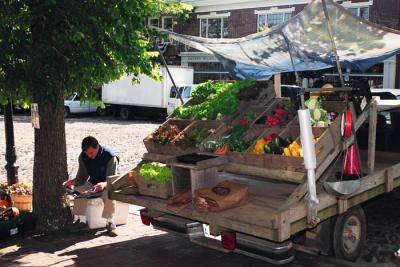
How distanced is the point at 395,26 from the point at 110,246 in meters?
21.9

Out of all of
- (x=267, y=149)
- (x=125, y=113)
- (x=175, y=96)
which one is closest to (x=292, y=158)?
(x=267, y=149)

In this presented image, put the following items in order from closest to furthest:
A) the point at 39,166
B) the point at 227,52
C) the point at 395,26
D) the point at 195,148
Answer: the point at 195,148
the point at 39,166
the point at 227,52
the point at 395,26

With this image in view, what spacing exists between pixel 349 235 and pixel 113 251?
2.87 meters

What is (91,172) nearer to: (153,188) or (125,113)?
(153,188)

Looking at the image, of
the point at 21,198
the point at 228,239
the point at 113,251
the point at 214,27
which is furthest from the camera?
the point at 214,27

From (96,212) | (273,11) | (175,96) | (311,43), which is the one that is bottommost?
(96,212)

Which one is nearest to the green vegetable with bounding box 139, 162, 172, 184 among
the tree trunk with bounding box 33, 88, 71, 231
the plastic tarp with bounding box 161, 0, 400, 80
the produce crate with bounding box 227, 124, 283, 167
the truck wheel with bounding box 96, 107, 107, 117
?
the produce crate with bounding box 227, 124, 283, 167

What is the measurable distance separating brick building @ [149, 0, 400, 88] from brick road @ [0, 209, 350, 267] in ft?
62.9

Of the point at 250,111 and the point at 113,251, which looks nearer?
the point at 113,251

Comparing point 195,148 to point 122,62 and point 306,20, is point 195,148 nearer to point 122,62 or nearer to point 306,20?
point 122,62

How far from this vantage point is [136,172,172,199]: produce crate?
18.2 feet

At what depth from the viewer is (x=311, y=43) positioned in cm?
718

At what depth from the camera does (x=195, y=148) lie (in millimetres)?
6172

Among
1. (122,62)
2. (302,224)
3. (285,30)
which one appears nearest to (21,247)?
Answer: (122,62)
